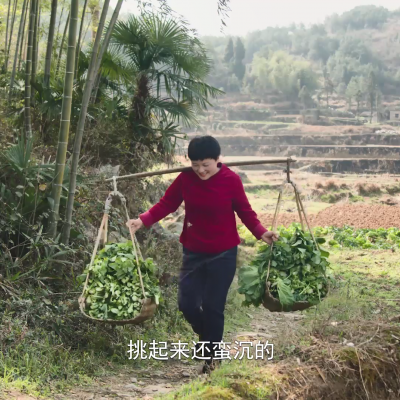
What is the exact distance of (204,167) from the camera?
3.85 metres

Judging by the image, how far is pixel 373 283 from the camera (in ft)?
26.5

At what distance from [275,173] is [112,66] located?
26672mm

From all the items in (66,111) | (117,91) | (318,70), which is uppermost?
(318,70)

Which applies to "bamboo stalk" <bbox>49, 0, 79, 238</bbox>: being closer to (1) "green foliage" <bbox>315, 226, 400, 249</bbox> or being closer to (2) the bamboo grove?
(2) the bamboo grove

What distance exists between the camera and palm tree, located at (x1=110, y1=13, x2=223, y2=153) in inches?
312

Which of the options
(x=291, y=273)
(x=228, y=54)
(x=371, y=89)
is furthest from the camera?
(x=228, y=54)

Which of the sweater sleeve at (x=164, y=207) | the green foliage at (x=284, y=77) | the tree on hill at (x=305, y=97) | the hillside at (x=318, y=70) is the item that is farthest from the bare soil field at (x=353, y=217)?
the green foliage at (x=284, y=77)

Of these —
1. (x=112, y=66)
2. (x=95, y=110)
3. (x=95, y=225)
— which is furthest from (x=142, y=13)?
A: (x=95, y=225)

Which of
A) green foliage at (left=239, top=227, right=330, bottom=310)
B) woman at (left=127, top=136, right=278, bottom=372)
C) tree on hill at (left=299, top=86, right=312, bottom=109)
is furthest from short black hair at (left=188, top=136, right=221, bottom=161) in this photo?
tree on hill at (left=299, top=86, right=312, bottom=109)

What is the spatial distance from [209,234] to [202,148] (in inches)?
21.4

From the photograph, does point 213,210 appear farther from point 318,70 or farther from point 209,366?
point 318,70

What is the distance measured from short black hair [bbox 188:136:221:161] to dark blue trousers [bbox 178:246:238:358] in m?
0.62

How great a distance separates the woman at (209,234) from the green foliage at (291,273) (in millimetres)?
197

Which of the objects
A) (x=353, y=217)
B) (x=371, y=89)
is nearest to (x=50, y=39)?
(x=353, y=217)
